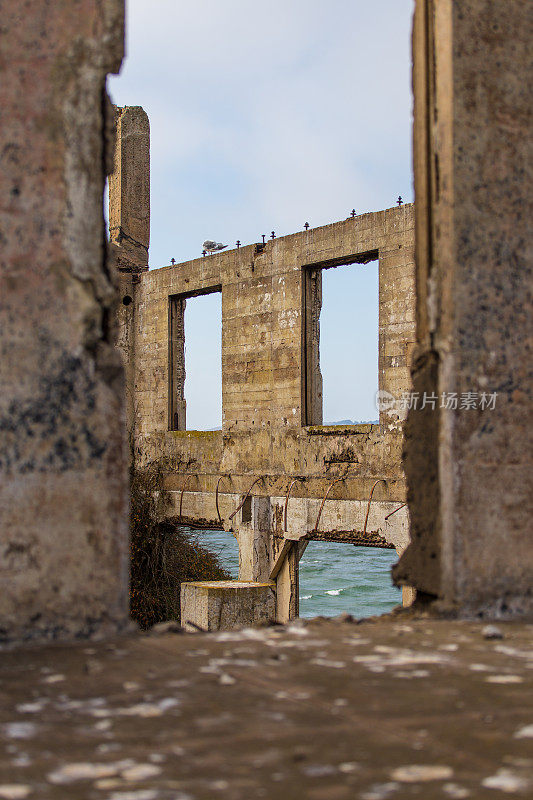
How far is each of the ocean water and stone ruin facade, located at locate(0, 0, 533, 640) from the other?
587 inches

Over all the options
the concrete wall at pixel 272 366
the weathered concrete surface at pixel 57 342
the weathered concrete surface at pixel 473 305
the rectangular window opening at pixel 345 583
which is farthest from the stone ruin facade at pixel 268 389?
the rectangular window opening at pixel 345 583

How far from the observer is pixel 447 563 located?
3.04m

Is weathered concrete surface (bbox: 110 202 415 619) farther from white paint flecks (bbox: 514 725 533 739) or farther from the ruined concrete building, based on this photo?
white paint flecks (bbox: 514 725 533 739)

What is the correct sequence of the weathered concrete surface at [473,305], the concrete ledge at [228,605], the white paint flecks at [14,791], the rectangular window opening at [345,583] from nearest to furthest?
the white paint flecks at [14,791]
the weathered concrete surface at [473,305]
the concrete ledge at [228,605]
the rectangular window opening at [345,583]

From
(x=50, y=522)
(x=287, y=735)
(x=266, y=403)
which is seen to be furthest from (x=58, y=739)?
(x=266, y=403)

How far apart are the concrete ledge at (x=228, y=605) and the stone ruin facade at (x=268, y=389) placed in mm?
51

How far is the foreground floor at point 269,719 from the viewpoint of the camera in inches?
59.1

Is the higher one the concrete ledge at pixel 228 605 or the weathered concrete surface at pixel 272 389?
the weathered concrete surface at pixel 272 389

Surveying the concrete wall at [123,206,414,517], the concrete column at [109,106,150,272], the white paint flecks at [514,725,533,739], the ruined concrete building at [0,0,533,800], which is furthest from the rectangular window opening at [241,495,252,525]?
the white paint flecks at [514,725,533,739]

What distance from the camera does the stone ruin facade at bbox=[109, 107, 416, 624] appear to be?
9.80 meters

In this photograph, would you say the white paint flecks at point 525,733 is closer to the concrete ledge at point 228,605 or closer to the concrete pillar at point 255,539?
the concrete ledge at point 228,605

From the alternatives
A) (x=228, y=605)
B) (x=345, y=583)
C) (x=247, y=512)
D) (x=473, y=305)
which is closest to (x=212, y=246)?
(x=247, y=512)

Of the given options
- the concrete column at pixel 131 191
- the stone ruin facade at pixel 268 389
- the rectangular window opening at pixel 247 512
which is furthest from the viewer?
the concrete column at pixel 131 191

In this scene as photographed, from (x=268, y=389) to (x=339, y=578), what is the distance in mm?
18814
